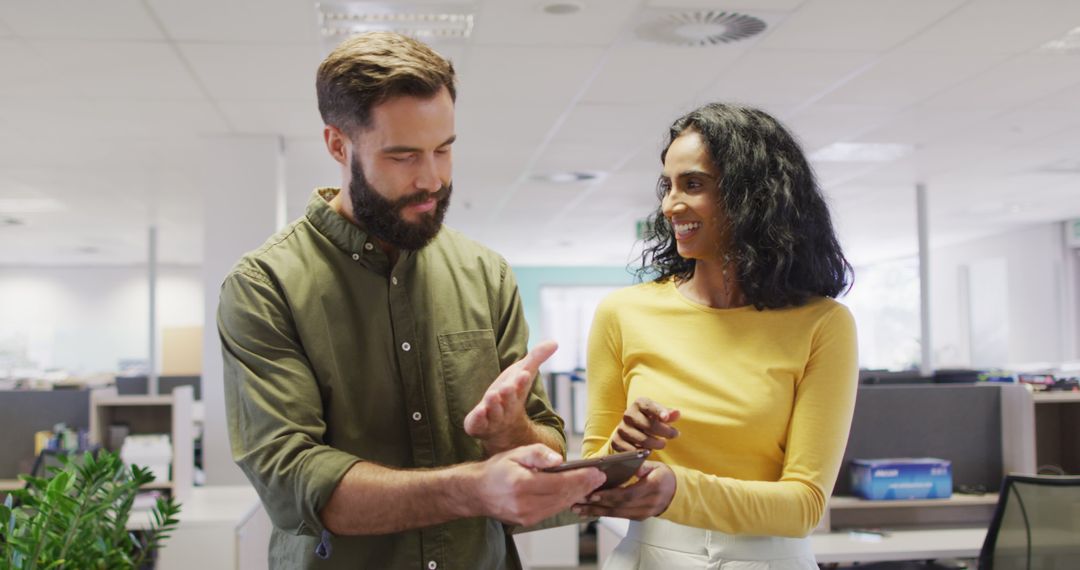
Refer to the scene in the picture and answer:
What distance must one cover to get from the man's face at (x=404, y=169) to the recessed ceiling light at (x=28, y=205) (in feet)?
25.0

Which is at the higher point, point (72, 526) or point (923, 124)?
point (923, 124)

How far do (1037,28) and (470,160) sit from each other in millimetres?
3614

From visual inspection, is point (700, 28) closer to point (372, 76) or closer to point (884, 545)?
point (884, 545)

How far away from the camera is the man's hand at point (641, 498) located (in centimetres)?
126

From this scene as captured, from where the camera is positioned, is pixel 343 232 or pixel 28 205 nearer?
pixel 343 232

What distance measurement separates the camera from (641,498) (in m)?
1.28

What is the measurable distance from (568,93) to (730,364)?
343 cm

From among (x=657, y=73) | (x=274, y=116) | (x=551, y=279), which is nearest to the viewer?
(x=657, y=73)

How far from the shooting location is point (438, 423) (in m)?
1.25

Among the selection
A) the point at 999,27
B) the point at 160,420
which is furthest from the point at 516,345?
the point at 160,420

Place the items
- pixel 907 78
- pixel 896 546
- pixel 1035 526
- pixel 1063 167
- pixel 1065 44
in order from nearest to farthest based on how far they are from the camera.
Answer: pixel 1035 526, pixel 896 546, pixel 1065 44, pixel 907 78, pixel 1063 167

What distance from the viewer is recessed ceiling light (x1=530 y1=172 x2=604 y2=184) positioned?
7.05 meters

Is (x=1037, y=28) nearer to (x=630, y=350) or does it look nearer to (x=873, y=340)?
(x=630, y=350)

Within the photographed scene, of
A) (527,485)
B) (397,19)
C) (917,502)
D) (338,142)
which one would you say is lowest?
(917,502)
